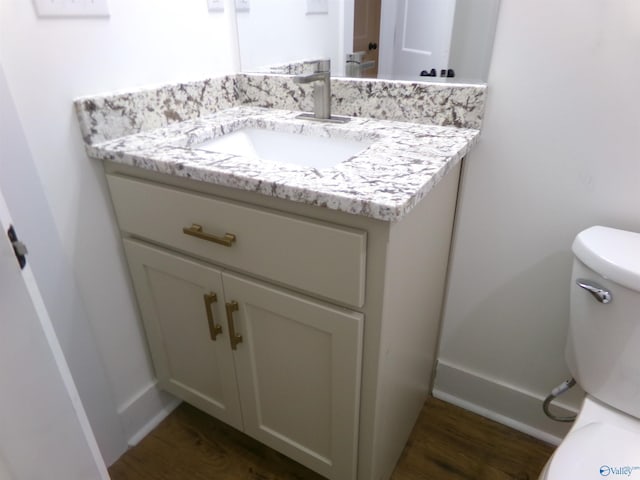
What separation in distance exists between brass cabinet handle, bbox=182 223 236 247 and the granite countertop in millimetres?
110

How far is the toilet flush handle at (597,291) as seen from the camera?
2.69 ft

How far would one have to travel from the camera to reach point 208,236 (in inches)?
34.2

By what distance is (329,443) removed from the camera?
0.98 m

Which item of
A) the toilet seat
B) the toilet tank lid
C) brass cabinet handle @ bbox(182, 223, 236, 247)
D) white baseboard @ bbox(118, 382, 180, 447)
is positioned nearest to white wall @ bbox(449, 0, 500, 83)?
the toilet tank lid

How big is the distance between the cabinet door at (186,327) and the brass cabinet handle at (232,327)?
0.03 m

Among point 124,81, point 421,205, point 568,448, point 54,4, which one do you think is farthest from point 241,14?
point 568,448

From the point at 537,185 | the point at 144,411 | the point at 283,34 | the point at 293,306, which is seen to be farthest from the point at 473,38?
the point at 144,411

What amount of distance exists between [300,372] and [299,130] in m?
0.62

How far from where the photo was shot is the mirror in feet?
3.26

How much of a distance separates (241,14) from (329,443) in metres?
1.22

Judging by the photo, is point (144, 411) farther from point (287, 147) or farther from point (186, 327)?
point (287, 147)

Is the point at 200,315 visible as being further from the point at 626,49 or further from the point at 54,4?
the point at 626,49

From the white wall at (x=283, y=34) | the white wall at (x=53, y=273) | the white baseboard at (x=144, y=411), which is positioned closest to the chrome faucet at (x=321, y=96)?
the white wall at (x=283, y=34)

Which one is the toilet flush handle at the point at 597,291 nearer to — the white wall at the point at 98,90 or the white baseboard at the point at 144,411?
the white wall at the point at 98,90
